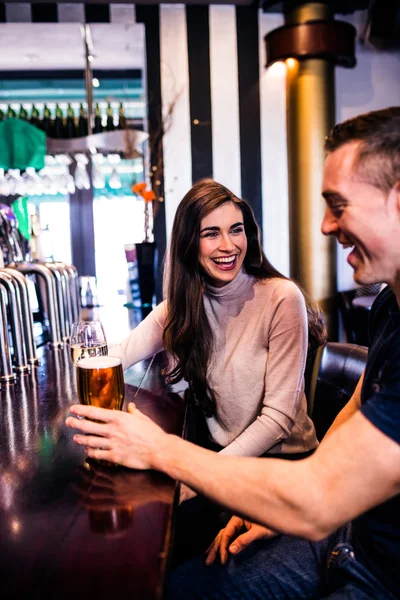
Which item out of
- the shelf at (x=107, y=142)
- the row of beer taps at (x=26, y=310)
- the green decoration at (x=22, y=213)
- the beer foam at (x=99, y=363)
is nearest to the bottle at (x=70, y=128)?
the shelf at (x=107, y=142)

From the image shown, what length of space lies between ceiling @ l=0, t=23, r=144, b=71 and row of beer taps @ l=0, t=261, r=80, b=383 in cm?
266

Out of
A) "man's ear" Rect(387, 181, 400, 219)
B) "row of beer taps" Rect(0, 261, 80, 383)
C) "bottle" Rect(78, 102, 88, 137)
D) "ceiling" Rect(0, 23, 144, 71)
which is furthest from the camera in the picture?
"bottle" Rect(78, 102, 88, 137)

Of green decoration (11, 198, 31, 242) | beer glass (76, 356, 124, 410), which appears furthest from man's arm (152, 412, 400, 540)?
green decoration (11, 198, 31, 242)

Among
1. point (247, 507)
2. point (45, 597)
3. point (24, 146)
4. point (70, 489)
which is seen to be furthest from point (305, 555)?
point (24, 146)

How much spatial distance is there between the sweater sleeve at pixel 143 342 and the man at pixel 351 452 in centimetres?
72

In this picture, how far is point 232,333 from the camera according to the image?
5.65 ft

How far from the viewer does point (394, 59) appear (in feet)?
16.0

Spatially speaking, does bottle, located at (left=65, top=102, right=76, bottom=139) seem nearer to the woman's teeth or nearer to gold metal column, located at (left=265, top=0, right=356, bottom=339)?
gold metal column, located at (left=265, top=0, right=356, bottom=339)

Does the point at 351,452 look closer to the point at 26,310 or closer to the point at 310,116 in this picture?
the point at 26,310

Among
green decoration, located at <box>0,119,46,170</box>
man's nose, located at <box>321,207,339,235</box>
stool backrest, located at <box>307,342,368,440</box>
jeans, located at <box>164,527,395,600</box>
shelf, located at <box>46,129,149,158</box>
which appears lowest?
jeans, located at <box>164,527,395,600</box>

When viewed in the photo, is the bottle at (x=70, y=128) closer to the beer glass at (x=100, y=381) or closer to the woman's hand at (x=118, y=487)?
the beer glass at (x=100, y=381)

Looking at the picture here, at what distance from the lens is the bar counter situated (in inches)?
26.1

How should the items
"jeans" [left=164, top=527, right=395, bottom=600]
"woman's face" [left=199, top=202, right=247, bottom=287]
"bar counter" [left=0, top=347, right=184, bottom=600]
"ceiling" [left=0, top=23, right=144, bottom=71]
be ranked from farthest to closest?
"ceiling" [left=0, top=23, right=144, bottom=71] < "woman's face" [left=199, top=202, right=247, bottom=287] < "jeans" [left=164, top=527, right=395, bottom=600] < "bar counter" [left=0, top=347, right=184, bottom=600]

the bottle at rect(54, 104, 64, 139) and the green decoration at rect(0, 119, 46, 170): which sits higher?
the bottle at rect(54, 104, 64, 139)
